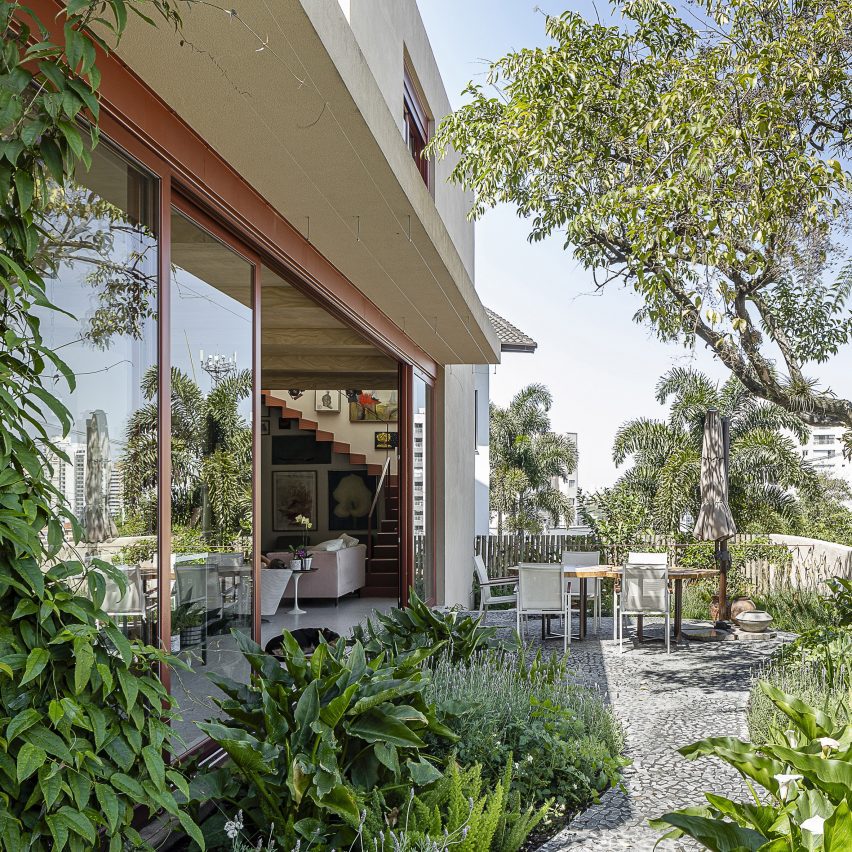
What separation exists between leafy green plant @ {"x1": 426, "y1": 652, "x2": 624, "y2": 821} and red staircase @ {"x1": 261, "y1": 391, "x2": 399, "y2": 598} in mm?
6919

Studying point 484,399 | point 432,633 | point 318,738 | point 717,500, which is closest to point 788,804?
point 318,738

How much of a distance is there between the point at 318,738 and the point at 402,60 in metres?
6.00

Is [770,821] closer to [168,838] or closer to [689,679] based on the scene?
[168,838]

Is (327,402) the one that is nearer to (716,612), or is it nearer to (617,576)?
(617,576)

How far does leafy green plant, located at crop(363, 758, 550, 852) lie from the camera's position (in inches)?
114

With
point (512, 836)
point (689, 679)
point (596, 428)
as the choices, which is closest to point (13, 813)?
point (512, 836)

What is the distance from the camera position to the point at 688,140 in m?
5.88

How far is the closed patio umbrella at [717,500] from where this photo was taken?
10391 mm

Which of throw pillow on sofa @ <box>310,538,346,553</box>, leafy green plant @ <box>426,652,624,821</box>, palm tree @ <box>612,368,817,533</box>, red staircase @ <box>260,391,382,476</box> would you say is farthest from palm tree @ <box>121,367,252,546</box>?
palm tree @ <box>612,368,817,533</box>

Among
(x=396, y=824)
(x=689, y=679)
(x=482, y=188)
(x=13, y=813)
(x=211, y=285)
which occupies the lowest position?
(x=689, y=679)

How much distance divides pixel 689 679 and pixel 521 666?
9.70 ft

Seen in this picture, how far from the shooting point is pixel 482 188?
7207 millimetres

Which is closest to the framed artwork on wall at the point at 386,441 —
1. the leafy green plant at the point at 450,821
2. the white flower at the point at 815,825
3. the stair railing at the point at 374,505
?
the stair railing at the point at 374,505

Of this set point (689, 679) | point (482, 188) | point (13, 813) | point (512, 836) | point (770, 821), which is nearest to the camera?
point (13, 813)
